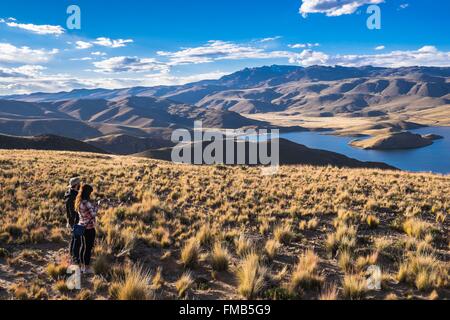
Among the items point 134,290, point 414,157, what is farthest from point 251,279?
point 414,157

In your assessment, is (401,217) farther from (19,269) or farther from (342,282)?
(19,269)

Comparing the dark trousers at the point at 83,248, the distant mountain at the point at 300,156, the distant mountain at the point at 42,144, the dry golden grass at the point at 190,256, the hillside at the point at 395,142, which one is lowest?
the dry golden grass at the point at 190,256

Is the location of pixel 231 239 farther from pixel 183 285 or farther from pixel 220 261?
pixel 183 285

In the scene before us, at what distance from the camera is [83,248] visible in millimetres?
9508

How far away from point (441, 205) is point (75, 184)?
15.0 meters

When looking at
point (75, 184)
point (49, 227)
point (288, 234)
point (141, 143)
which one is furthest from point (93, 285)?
point (141, 143)

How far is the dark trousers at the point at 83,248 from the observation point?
938cm

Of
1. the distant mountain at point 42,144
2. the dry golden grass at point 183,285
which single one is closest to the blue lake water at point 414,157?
the distant mountain at point 42,144

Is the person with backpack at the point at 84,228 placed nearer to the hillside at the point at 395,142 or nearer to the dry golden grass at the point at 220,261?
the dry golden grass at the point at 220,261

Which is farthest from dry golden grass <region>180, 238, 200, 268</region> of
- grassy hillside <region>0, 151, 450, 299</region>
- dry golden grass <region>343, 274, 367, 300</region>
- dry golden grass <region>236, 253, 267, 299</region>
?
dry golden grass <region>343, 274, 367, 300</region>

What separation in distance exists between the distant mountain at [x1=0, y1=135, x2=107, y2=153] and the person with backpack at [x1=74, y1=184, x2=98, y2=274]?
84517 mm

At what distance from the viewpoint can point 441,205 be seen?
16625 millimetres

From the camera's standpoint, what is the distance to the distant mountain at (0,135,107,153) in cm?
8569

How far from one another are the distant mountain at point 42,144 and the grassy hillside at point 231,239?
7351cm
